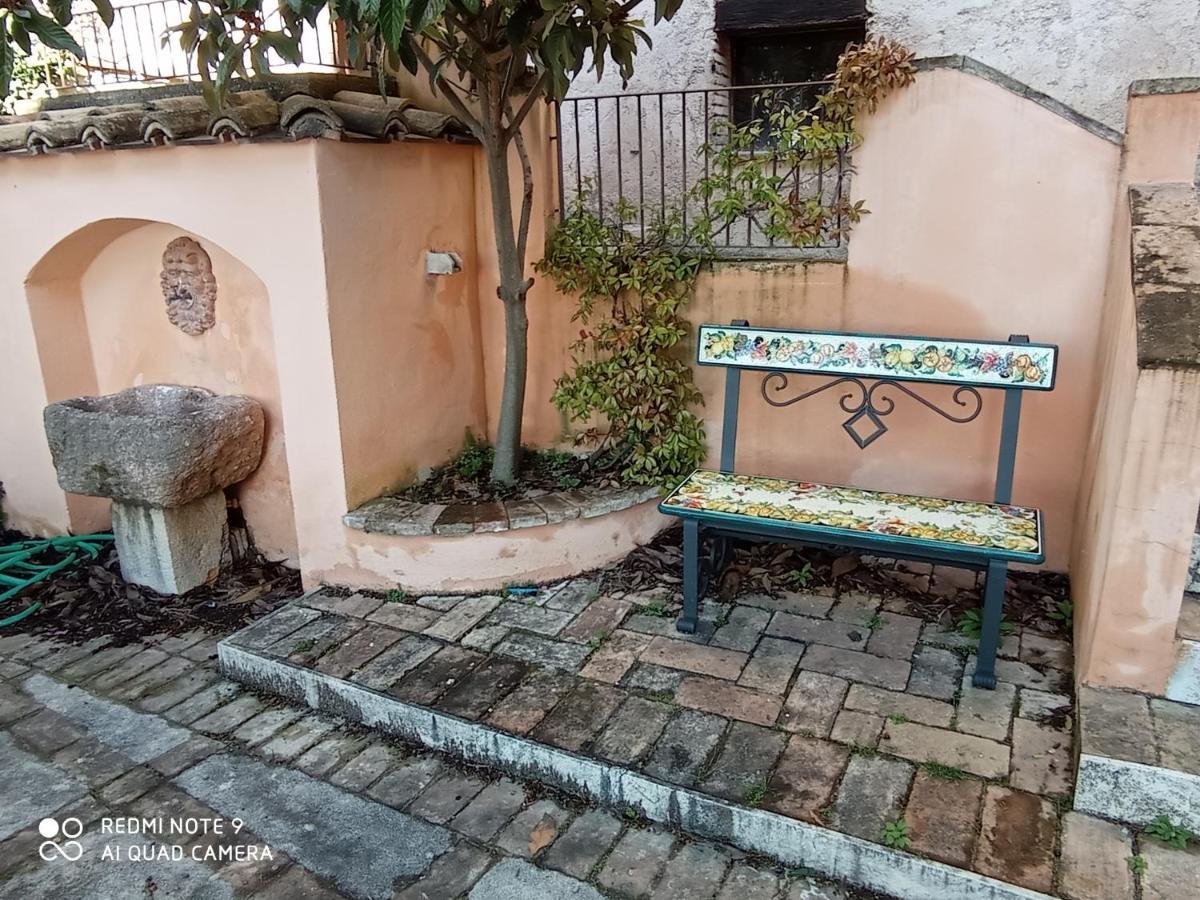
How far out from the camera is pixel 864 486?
4.29 meters

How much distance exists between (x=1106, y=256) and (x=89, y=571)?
5.33 m

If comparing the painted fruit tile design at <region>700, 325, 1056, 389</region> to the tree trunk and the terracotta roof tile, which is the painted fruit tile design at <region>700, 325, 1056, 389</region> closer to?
the tree trunk

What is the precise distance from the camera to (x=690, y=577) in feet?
12.0

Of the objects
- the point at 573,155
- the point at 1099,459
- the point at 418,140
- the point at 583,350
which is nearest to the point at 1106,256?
the point at 1099,459

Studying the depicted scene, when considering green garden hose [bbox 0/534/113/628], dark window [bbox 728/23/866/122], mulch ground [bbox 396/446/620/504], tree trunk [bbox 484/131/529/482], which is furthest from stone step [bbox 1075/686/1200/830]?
green garden hose [bbox 0/534/113/628]

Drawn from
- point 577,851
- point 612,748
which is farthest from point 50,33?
point 577,851

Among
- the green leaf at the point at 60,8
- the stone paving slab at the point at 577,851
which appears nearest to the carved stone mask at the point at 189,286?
the green leaf at the point at 60,8

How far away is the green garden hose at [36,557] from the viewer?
4.76 meters

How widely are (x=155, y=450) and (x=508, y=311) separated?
5.95ft

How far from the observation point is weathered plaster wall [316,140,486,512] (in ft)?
13.2

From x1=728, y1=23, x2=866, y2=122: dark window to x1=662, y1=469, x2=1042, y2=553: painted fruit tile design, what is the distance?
10.1 feet

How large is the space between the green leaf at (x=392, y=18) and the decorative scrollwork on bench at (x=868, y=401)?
2205 mm

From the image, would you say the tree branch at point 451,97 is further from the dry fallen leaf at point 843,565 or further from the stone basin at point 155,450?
the dry fallen leaf at point 843,565

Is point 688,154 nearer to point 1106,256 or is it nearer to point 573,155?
point 573,155
